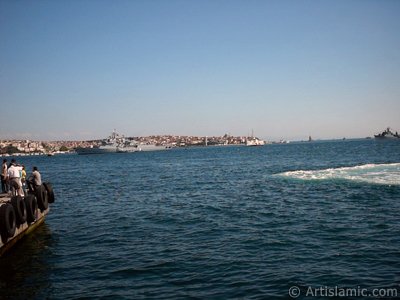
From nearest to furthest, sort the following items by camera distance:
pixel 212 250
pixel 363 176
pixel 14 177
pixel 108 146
Result: pixel 212 250 → pixel 14 177 → pixel 363 176 → pixel 108 146

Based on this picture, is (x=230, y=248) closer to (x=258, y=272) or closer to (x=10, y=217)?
(x=258, y=272)

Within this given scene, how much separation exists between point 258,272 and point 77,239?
8.91 metres

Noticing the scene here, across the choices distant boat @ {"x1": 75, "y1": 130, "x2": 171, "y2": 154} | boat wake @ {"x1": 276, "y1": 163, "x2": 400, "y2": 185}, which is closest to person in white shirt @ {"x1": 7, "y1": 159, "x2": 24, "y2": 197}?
boat wake @ {"x1": 276, "y1": 163, "x2": 400, "y2": 185}

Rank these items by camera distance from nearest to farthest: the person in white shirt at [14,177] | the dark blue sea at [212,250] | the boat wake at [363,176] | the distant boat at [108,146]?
1. the dark blue sea at [212,250]
2. the person in white shirt at [14,177]
3. the boat wake at [363,176]
4. the distant boat at [108,146]

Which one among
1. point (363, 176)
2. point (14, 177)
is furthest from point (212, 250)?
point (363, 176)

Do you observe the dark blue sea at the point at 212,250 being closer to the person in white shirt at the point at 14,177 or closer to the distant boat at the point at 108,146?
the person in white shirt at the point at 14,177

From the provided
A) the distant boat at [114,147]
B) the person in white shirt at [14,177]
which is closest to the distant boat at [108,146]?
the distant boat at [114,147]

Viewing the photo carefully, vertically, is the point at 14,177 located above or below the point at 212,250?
above

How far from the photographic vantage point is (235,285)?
32.0 ft

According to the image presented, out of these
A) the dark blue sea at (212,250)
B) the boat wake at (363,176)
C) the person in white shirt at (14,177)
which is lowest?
the dark blue sea at (212,250)

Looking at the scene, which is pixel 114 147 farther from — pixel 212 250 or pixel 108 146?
pixel 212 250

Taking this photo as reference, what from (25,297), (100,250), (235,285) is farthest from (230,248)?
(25,297)

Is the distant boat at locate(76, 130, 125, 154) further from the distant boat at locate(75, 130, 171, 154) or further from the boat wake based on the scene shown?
the boat wake

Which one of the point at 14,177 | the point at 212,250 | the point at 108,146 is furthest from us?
the point at 108,146
